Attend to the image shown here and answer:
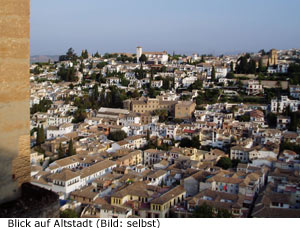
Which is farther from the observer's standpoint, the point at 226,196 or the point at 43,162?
Answer: the point at 43,162

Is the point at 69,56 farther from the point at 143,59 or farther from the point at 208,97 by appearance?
the point at 208,97

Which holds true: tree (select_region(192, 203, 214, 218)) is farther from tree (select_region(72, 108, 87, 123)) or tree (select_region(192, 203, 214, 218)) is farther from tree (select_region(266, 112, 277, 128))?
tree (select_region(72, 108, 87, 123))

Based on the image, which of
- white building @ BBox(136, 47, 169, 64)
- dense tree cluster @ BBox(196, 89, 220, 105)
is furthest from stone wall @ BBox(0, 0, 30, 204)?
white building @ BBox(136, 47, 169, 64)

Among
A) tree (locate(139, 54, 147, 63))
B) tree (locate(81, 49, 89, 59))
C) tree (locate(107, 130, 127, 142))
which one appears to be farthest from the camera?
tree (locate(81, 49, 89, 59))

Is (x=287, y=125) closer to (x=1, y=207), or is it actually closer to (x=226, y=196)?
(x=226, y=196)

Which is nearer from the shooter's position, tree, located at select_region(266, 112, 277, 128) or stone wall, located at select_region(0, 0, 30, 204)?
stone wall, located at select_region(0, 0, 30, 204)

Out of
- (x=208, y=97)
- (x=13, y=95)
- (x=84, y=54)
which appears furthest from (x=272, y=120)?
(x=84, y=54)

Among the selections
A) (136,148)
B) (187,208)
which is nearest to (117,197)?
(187,208)

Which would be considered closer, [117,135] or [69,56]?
[117,135]
